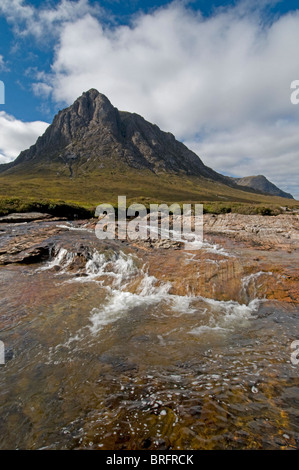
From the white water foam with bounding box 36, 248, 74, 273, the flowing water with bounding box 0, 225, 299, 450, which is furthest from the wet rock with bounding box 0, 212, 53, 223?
the flowing water with bounding box 0, 225, 299, 450

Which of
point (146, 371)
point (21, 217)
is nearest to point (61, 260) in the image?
point (146, 371)

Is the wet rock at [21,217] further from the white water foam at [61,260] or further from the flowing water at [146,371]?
the flowing water at [146,371]

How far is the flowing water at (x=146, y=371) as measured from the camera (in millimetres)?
5000

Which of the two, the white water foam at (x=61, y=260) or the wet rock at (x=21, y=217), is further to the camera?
the wet rock at (x=21, y=217)

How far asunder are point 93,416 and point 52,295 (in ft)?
31.0

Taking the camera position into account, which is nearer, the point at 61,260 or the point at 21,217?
the point at 61,260

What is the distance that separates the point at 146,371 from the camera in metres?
7.24

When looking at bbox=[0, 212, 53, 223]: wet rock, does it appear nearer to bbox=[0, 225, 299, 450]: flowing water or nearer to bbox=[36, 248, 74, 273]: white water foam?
bbox=[36, 248, 74, 273]: white water foam

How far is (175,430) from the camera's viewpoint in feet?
16.3

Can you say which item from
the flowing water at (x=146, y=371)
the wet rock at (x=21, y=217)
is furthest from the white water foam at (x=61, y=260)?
the wet rock at (x=21, y=217)

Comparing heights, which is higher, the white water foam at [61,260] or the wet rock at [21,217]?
the wet rock at [21,217]

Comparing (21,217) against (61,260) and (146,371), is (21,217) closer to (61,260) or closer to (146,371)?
(61,260)

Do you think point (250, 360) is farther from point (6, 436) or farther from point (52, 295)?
point (52, 295)

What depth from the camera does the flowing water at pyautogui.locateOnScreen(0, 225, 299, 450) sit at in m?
5.00
